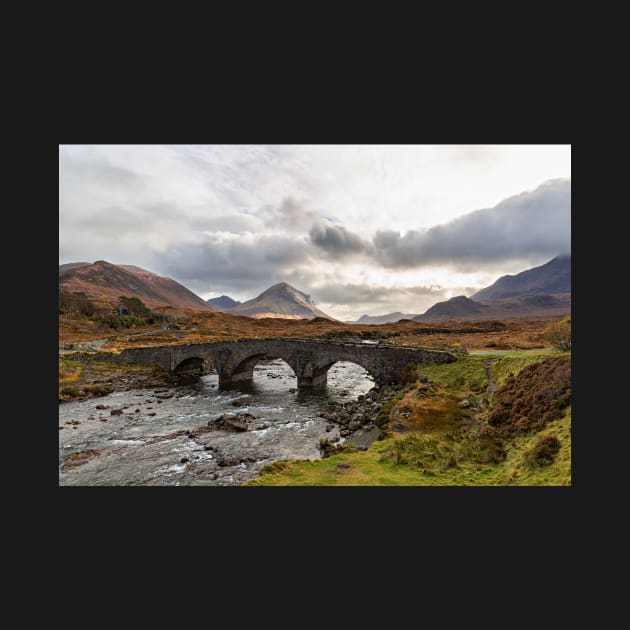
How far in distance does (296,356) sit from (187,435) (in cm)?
1813

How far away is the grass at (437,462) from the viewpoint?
31.0ft

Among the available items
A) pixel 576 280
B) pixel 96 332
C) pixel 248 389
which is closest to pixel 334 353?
pixel 248 389

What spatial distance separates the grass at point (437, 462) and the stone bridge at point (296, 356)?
9353 mm

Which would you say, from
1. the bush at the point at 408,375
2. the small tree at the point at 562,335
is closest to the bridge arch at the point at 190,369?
the bush at the point at 408,375

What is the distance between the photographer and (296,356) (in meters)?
38.6

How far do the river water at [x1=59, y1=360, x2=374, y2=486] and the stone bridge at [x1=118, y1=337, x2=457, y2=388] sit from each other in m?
3.37

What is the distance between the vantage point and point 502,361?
64.8ft

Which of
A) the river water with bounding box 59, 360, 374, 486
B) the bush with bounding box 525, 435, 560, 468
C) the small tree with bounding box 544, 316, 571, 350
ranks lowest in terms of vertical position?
the river water with bounding box 59, 360, 374, 486

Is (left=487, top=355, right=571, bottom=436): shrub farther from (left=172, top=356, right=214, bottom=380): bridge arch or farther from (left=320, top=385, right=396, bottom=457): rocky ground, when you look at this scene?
(left=172, top=356, right=214, bottom=380): bridge arch

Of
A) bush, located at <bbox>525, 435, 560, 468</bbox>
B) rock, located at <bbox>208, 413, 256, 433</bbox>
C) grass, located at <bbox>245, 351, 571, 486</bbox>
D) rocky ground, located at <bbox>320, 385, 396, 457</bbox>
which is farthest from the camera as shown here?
rock, located at <bbox>208, 413, 256, 433</bbox>

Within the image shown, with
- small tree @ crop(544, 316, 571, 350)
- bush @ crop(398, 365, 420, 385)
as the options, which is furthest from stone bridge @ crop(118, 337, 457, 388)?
small tree @ crop(544, 316, 571, 350)

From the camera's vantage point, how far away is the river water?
16.6m

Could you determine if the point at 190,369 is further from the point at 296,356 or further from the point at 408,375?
the point at 408,375

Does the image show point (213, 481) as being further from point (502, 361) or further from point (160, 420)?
point (502, 361)
